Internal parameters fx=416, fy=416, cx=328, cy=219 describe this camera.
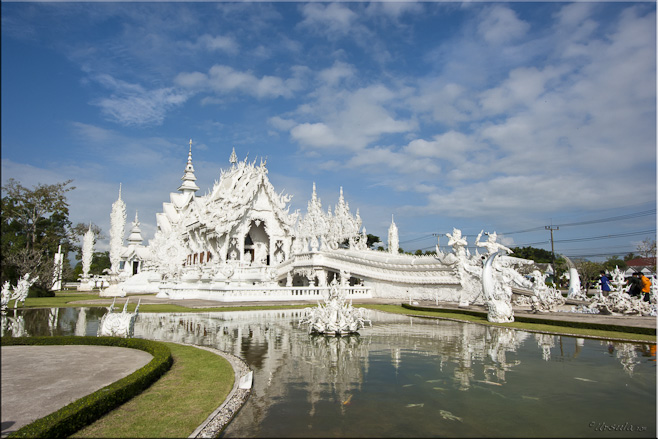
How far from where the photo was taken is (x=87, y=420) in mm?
5328

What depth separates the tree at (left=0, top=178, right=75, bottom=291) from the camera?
34688mm

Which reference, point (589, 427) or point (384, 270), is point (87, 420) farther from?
point (384, 270)

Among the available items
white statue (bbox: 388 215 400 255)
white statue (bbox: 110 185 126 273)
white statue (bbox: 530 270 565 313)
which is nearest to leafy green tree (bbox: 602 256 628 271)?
white statue (bbox: 388 215 400 255)

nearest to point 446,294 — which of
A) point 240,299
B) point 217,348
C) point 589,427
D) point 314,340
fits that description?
point 240,299

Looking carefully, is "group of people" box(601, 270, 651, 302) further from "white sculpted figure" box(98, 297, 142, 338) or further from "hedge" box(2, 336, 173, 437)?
"white sculpted figure" box(98, 297, 142, 338)

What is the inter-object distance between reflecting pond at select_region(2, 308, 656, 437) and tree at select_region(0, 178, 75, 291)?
24913 millimetres

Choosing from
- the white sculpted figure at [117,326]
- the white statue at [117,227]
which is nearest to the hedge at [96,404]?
the white sculpted figure at [117,326]

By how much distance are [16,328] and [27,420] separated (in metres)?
11.2

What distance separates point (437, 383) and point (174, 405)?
14.5 ft

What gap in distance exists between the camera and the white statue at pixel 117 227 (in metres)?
63.1

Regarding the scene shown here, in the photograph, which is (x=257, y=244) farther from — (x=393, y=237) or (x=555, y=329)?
(x=555, y=329)

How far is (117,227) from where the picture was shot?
64375 millimetres

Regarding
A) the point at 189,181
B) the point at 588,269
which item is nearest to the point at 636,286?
the point at 588,269

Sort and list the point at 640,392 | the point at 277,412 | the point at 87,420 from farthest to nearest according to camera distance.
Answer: the point at 640,392 → the point at 277,412 → the point at 87,420
